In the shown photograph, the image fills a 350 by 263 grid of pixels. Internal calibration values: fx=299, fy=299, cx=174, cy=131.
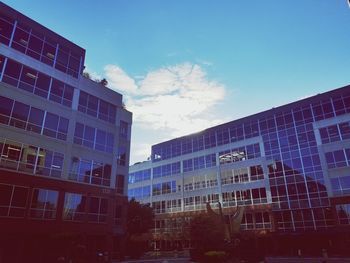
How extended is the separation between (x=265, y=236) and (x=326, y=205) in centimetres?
A: 1061

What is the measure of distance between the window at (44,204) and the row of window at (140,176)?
143 feet

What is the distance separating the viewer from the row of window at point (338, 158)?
43528mm

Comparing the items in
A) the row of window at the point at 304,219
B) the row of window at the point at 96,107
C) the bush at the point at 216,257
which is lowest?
the bush at the point at 216,257

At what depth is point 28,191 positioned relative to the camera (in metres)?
26.5

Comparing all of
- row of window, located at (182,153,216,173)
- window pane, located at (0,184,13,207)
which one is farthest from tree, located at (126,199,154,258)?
window pane, located at (0,184,13,207)

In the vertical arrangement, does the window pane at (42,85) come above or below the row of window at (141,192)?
above

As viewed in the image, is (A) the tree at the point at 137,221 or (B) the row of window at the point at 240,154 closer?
(A) the tree at the point at 137,221

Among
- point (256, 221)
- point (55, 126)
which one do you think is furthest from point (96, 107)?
point (256, 221)

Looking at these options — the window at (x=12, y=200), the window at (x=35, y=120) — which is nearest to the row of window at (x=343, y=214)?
the window at (x=12, y=200)

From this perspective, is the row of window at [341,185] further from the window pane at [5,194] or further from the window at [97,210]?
the window pane at [5,194]

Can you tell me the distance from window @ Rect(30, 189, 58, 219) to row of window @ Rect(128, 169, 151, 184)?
43623mm

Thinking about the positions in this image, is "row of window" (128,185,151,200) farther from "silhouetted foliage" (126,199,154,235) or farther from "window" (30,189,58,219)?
"window" (30,189,58,219)

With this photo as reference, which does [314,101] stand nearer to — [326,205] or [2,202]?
[326,205]

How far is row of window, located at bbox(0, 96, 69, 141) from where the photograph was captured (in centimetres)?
2714
